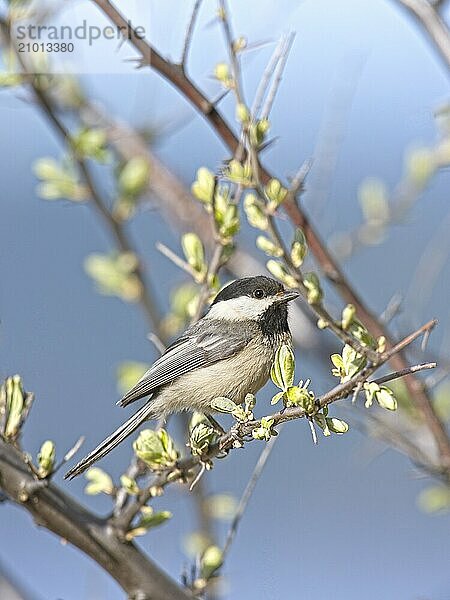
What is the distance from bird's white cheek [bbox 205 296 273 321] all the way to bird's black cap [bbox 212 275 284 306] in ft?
0.09

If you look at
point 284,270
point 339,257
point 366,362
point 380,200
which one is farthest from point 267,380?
point 366,362

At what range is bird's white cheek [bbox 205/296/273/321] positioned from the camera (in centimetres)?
274

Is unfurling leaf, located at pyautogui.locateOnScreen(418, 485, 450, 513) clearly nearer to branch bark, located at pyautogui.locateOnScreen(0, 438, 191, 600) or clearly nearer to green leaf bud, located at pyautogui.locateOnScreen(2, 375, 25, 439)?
branch bark, located at pyautogui.locateOnScreen(0, 438, 191, 600)

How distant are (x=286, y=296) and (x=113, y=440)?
2.43 ft

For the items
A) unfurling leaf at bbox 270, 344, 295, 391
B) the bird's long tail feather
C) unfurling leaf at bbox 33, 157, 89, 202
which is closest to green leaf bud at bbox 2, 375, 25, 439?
the bird's long tail feather

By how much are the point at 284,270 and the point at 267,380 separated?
90cm

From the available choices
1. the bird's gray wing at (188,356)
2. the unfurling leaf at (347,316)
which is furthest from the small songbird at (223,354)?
the unfurling leaf at (347,316)

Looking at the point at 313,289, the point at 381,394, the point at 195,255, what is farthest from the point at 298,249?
the point at 381,394

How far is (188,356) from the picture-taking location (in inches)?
100

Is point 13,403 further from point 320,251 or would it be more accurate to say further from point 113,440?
point 320,251

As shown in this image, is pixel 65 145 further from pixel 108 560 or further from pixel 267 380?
pixel 108 560

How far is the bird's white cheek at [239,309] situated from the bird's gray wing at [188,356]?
67 millimetres

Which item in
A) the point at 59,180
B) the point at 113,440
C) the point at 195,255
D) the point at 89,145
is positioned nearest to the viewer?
the point at 195,255

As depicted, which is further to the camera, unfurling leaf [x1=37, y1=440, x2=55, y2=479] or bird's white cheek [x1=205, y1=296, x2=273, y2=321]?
bird's white cheek [x1=205, y1=296, x2=273, y2=321]
